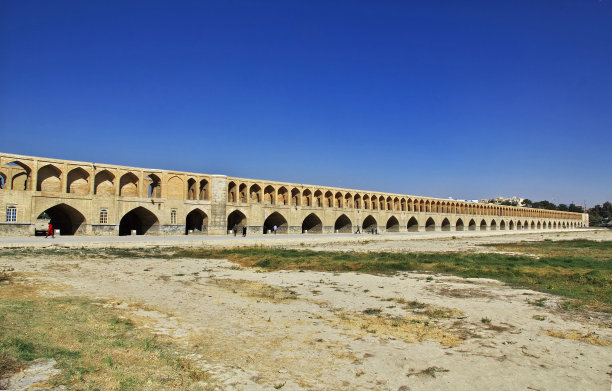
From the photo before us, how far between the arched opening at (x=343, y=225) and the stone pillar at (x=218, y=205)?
17653mm

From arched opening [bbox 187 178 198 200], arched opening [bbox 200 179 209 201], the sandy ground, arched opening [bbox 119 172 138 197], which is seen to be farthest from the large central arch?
the sandy ground

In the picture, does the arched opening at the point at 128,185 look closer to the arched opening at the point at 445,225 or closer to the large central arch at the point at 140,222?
the large central arch at the point at 140,222

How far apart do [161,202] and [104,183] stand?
448cm

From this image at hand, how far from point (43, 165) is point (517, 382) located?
31.5 meters

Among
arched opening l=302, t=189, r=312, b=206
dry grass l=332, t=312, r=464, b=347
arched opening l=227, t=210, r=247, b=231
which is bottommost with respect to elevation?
dry grass l=332, t=312, r=464, b=347

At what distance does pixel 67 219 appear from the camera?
31688mm

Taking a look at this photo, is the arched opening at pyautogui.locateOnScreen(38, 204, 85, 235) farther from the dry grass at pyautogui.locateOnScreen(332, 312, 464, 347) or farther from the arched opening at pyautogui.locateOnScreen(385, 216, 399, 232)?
the arched opening at pyautogui.locateOnScreen(385, 216, 399, 232)

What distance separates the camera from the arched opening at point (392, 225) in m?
58.0

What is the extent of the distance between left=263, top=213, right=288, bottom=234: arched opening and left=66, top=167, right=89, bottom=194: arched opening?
58.5ft

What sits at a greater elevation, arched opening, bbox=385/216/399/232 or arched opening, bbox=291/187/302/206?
arched opening, bbox=291/187/302/206

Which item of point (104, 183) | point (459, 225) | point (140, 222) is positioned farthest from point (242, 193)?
point (459, 225)

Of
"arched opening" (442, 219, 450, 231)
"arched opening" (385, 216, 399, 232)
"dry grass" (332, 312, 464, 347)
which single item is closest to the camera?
"dry grass" (332, 312, 464, 347)

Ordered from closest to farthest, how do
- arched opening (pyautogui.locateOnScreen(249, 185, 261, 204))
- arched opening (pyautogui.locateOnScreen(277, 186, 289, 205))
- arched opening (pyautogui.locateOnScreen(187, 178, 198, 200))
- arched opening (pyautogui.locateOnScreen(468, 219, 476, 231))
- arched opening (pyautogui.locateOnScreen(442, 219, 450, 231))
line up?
arched opening (pyautogui.locateOnScreen(187, 178, 198, 200))
arched opening (pyautogui.locateOnScreen(249, 185, 261, 204))
arched opening (pyautogui.locateOnScreen(277, 186, 289, 205))
arched opening (pyautogui.locateOnScreen(442, 219, 450, 231))
arched opening (pyautogui.locateOnScreen(468, 219, 476, 231))

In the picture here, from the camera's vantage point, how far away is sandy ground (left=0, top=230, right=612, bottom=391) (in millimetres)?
5207
